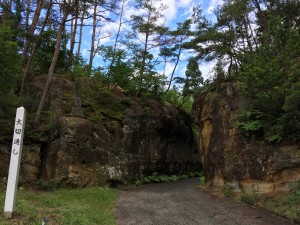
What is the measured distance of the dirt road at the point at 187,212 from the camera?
28.8ft

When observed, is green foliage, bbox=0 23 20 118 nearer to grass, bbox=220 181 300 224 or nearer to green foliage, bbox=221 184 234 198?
green foliage, bbox=221 184 234 198

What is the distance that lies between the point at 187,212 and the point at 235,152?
4364mm

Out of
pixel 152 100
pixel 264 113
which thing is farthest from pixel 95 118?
pixel 264 113

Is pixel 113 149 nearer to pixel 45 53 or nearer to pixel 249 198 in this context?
pixel 249 198

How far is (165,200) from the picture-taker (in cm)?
1186

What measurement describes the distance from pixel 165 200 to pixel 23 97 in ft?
34.0

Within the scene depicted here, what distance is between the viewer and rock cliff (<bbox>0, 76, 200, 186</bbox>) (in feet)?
48.1

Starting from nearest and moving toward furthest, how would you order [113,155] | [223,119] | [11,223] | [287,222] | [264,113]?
1. [11,223]
2. [287,222]
3. [264,113]
4. [223,119]
5. [113,155]

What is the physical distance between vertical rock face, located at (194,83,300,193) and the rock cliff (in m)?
3.99

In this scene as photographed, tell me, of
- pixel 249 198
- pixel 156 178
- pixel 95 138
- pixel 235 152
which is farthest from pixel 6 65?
pixel 156 178

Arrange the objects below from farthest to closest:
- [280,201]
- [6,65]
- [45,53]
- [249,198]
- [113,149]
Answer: [45,53] < [113,149] < [6,65] < [249,198] < [280,201]

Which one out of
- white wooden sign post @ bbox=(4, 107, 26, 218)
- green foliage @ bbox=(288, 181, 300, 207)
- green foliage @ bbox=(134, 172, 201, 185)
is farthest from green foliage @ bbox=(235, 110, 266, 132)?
white wooden sign post @ bbox=(4, 107, 26, 218)

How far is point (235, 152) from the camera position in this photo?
43.2 ft

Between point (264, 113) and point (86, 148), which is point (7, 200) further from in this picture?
point (264, 113)
